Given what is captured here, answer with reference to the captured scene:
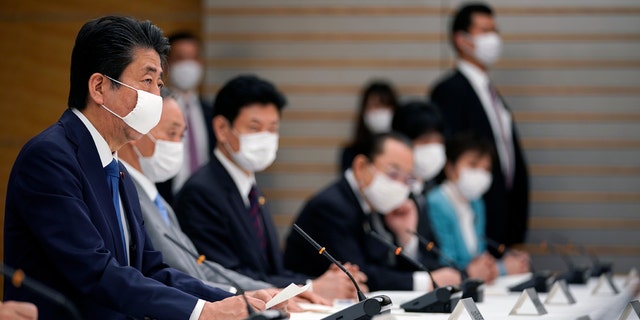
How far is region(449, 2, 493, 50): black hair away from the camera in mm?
6812

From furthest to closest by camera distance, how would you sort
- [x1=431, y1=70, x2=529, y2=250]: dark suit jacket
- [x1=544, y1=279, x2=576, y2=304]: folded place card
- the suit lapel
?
[x1=431, y1=70, x2=529, y2=250]: dark suit jacket → [x1=544, y1=279, x2=576, y2=304]: folded place card → the suit lapel

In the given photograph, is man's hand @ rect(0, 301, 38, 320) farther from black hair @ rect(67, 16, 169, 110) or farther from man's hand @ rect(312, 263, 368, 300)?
man's hand @ rect(312, 263, 368, 300)

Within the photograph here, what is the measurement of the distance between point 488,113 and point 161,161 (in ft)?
10.4

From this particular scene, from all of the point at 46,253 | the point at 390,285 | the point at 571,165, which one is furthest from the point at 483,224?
the point at 46,253

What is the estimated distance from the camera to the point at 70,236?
2.61m

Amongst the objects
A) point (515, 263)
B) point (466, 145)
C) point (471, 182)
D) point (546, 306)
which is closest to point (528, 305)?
point (546, 306)

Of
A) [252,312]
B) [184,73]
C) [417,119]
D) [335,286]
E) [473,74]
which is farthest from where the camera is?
[473,74]

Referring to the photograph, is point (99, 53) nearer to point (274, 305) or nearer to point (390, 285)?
point (274, 305)

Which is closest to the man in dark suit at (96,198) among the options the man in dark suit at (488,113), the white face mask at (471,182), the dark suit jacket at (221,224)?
the dark suit jacket at (221,224)

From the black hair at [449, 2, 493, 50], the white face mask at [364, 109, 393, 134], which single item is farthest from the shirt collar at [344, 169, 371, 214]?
the black hair at [449, 2, 493, 50]

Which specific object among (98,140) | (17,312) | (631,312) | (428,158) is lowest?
(428,158)

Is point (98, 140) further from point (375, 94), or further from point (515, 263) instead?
point (375, 94)

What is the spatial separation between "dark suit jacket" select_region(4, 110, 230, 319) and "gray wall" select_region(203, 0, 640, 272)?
4.81 m

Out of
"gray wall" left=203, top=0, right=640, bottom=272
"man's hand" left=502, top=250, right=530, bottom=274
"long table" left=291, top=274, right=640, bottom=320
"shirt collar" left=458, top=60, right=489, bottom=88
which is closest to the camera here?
"long table" left=291, top=274, right=640, bottom=320
